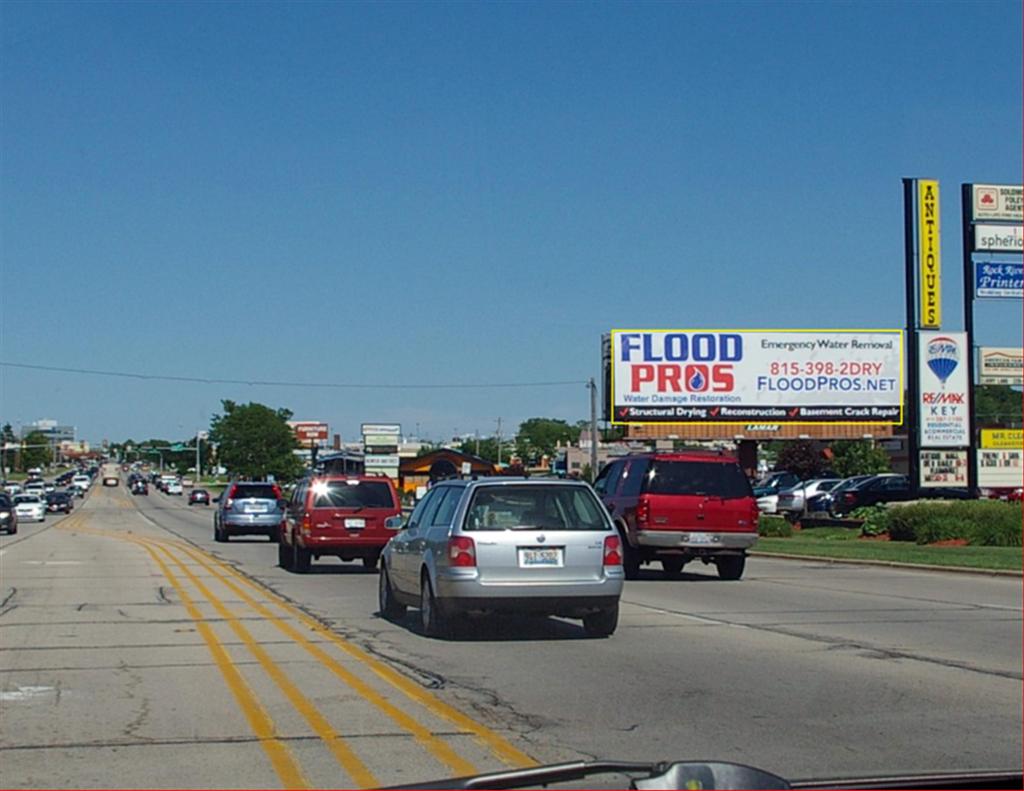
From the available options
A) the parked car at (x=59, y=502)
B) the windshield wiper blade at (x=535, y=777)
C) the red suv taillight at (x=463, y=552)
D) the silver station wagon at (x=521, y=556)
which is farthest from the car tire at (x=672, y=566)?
the parked car at (x=59, y=502)

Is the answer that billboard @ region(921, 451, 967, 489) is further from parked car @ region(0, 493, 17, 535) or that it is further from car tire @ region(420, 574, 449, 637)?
car tire @ region(420, 574, 449, 637)

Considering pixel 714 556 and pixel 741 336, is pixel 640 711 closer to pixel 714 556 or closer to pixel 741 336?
pixel 714 556

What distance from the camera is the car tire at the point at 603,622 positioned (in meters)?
14.5

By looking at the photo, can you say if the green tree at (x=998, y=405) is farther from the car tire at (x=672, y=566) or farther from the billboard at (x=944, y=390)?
the car tire at (x=672, y=566)

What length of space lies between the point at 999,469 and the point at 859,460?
111 feet

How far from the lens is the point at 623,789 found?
4.73m

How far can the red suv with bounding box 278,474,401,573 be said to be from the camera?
24328mm

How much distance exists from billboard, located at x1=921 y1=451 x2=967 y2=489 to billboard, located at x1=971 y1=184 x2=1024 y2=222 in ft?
28.3

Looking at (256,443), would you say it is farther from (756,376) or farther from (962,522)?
(962,522)

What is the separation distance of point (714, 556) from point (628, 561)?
4.76 ft

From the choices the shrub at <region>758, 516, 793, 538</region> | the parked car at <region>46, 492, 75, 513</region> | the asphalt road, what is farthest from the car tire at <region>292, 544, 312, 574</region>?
the parked car at <region>46, 492, 75, 513</region>

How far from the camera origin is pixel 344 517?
2434cm

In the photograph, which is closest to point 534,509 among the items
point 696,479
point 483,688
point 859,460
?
point 483,688

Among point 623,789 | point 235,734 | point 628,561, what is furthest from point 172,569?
point 623,789
